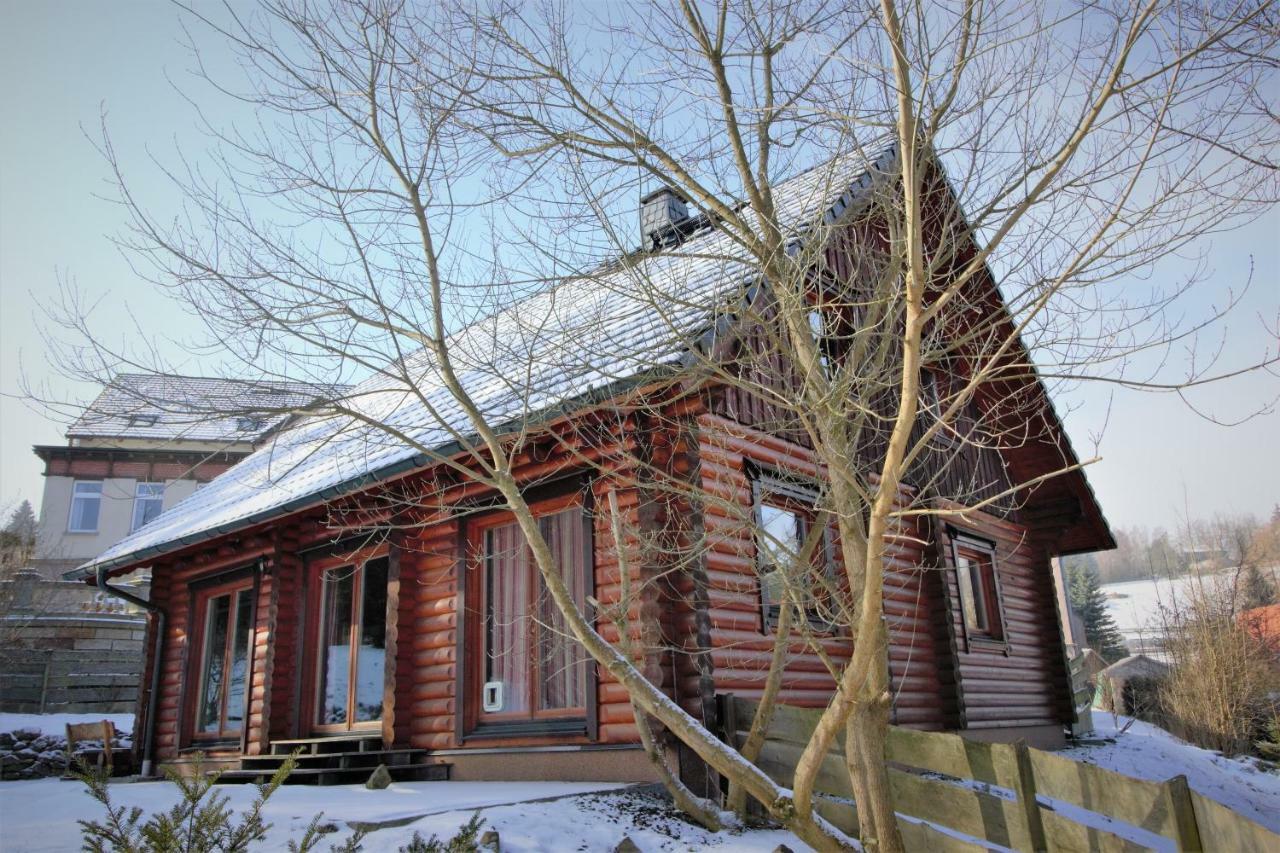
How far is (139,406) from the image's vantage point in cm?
545

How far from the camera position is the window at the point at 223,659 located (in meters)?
11.4

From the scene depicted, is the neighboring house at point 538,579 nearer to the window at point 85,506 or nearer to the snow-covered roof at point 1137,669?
the snow-covered roof at point 1137,669

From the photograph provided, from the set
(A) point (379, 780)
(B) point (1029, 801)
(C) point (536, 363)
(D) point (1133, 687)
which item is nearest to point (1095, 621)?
(D) point (1133, 687)

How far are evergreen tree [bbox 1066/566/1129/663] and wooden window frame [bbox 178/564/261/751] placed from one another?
142 ft

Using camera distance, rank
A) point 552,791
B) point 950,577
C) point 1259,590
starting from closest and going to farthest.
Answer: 1. point 552,791
2. point 950,577
3. point 1259,590


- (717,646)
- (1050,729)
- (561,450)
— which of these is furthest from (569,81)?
(1050,729)

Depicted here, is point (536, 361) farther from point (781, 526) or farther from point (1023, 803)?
point (781, 526)

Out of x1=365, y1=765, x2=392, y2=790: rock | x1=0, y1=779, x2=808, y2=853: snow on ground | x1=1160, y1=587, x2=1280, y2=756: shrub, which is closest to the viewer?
A: x1=0, y1=779, x2=808, y2=853: snow on ground

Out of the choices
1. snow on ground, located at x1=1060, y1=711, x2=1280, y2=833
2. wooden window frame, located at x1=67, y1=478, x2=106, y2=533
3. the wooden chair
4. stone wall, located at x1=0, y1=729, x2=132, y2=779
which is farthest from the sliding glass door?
wooden window frame, located at x1=67, y1=478, x2=106, y2=533

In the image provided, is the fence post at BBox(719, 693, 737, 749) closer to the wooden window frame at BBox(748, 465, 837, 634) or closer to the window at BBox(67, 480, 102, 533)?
the wooden window frame at BBox(748, 465, 837, 634)

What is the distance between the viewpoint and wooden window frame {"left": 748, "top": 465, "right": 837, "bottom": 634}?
7.97 meters

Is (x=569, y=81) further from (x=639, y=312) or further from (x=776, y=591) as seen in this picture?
(x=776, y=591)

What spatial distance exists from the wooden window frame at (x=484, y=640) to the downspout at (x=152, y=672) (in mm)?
6742

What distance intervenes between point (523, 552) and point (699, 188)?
14.2ft
